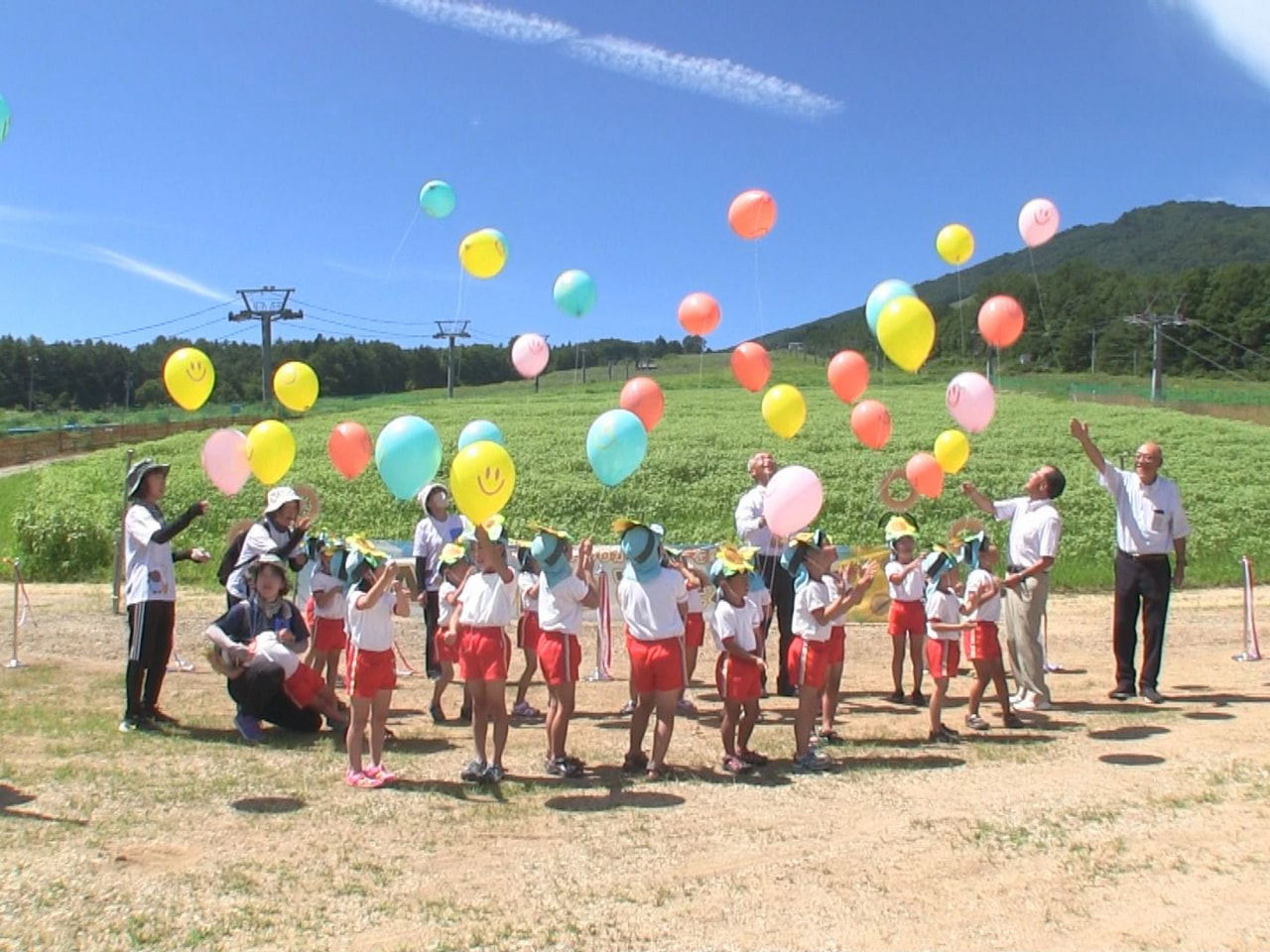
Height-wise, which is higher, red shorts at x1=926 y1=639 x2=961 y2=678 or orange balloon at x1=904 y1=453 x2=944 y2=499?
orange balloon at x1=904 y1=453 x2=944 y2=499

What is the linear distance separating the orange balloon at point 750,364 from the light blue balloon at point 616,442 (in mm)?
2937

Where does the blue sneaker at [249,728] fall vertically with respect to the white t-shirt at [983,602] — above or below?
below

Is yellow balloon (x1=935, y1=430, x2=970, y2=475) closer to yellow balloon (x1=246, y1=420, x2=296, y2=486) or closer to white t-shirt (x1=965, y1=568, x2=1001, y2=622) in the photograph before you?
white t-shirt (x1=965, y1=568, x2=1001, y2=622)

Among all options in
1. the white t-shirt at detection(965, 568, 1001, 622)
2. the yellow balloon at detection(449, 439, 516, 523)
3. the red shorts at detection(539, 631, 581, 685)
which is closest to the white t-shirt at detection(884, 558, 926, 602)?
the white t-shirt at detection(965, 568, 1001, 622)

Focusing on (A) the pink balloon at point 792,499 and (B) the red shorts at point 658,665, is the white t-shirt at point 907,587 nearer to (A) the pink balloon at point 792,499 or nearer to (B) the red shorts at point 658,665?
(A) the pink balloon at point 792,499

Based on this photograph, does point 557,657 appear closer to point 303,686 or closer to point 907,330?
point 303,686

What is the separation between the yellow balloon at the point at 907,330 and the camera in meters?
7.97

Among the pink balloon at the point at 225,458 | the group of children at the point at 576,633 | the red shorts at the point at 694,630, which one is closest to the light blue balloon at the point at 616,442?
the group of children at the point at 576,633

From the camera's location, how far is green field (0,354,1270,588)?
16.4 meters

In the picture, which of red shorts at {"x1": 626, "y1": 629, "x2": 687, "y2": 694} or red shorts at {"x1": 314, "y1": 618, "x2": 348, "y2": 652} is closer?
red shorts at {"x1": 626, "y1": 629, "x2": 687, "y2": 694}

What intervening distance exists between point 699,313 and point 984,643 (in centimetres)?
458

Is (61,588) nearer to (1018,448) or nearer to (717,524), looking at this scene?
(717,524)

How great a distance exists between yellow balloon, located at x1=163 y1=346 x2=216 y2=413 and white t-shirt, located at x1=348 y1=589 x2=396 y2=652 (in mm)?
3346

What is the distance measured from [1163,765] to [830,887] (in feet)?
9.44
